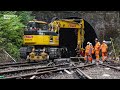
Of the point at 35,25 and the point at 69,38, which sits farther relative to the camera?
the point at 69,38

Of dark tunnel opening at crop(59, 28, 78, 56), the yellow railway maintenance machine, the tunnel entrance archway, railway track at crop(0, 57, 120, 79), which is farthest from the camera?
the tunnel entrance archway

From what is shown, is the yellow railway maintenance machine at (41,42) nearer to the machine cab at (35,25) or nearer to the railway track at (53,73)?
the machine cab at (35,25)

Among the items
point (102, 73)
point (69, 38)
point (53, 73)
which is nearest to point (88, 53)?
point (69, 38)

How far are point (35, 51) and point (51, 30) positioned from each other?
243 centimetres

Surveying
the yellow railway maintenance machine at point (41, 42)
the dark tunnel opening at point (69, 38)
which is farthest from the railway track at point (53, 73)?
the dark tunnel opening at point (69, 38)

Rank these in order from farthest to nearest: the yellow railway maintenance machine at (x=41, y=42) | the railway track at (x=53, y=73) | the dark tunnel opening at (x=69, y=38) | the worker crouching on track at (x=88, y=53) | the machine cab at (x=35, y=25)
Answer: the dark tunnel opening at (x=69, y=38), the machine cab at (x=35, y=25), the worker crouching on track at (x=88, y=53), the yellow railway maintenance machine at (x=41, y=42), the railway track at (x=53, y=73)

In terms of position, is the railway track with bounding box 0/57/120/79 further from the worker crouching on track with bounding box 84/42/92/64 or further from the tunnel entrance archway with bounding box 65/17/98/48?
the tunnel entrance archway with bounding box 65/17/98/48

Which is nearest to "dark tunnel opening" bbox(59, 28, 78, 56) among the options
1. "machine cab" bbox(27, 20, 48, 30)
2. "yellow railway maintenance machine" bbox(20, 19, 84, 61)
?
"yellow railway maintenance machine" bbox(20, 19, 84, 61)

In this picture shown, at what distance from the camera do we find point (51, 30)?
67.2 ft

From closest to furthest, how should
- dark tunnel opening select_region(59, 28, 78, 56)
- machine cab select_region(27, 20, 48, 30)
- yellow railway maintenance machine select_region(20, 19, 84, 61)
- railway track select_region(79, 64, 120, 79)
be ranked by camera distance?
railway track select_region(79, 64, 120, 79)
yellow railway maintenance machine select_region(20, 19, 84, 61)
machine cab select_region(27, 20, 48, 30)
dark tunnel opening select_region(59, 28, 78, 56)

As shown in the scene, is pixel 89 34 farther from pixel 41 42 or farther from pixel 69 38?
pixel 41 42
